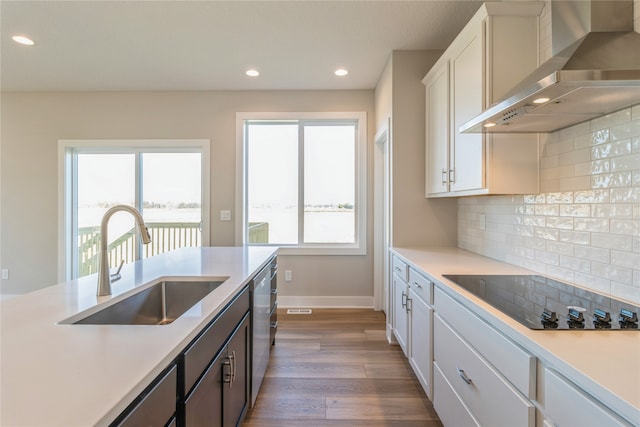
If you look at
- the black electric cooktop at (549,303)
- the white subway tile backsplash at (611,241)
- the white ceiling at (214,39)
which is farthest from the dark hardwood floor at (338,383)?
the white ceiling at (214,39)

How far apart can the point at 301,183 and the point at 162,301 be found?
2477mm

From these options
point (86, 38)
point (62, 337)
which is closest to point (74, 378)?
point (62, 337)

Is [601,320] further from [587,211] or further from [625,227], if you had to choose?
[587,211]

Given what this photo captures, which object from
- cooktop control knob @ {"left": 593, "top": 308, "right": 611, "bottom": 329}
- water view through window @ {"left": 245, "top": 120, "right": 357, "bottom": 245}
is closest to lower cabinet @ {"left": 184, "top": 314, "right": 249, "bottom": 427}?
cooktop control knob @ {"left": 593, "top": 308, "right": 611, "bottom": 329}

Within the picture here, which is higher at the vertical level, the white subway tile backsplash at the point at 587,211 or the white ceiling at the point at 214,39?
the white ceiling at the point at 214,39

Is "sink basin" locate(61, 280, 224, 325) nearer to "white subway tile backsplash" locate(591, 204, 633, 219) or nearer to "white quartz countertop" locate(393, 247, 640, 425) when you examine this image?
"white quartz countertop" locate(393, 247, 640, 425)

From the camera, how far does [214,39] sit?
2.59m

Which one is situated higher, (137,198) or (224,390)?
(137,198)

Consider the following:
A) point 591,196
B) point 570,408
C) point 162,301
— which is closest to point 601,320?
point 570,408

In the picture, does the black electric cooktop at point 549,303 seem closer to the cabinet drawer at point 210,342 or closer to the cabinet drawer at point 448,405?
the cabinet drawer at point 448,405

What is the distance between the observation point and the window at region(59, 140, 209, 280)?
12.7ft

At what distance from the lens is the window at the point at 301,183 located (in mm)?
3848

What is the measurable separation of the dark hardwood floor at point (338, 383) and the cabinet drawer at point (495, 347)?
33.6 inches

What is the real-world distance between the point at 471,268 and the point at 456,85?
128cm
